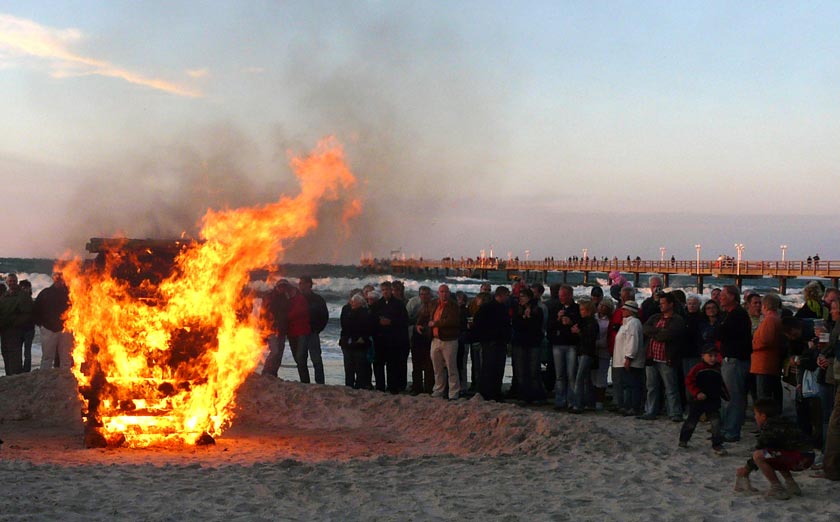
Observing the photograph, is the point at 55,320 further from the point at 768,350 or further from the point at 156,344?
the point at 768,350

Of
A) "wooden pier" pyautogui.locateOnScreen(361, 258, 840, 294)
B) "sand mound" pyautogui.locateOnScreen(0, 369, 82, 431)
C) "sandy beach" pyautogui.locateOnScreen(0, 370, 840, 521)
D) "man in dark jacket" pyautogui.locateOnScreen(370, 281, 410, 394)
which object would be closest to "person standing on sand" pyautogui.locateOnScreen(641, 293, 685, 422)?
"sandy beach" pyautogui.locateOnScreen(0, 370, 840, 521)

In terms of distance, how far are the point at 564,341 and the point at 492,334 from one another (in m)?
1.10

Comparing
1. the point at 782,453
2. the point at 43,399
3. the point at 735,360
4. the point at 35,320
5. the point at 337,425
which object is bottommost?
the point at 337,425

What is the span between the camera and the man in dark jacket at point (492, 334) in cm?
1349

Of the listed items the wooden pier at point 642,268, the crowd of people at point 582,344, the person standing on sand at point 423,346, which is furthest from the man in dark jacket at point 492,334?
the wooden pier at point 642,268

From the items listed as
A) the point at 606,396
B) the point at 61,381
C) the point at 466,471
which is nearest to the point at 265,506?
the point at 466,471

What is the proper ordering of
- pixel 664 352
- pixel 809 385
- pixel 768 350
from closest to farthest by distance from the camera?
pixel 809 385 → pixel 768 350 → pixel 664 352

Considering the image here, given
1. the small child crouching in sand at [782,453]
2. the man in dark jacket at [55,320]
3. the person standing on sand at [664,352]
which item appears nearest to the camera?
the small child crouching in sand at [782,453]

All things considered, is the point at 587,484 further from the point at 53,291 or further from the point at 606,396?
the point at 53,291

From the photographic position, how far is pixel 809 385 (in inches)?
371

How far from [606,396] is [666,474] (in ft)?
19.5

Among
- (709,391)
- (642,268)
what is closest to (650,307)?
(709,391)

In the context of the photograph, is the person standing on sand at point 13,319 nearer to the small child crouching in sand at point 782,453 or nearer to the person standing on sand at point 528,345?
the person standing on sand at point 528,345

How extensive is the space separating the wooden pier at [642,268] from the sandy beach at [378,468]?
3568 cm
